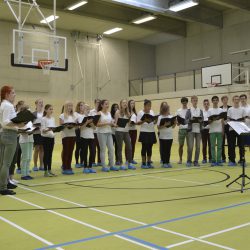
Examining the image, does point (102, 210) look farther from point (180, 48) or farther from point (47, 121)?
point (180, 48)

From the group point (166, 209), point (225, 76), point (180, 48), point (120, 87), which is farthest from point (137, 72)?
point (166, 209)

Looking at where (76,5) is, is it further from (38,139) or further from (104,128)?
(104,128)

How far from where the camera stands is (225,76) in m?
17.1

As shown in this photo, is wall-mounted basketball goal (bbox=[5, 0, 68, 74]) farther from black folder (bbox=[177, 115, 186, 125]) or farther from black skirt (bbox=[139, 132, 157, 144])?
black folder (bbox=[177, 115, 186, 125])

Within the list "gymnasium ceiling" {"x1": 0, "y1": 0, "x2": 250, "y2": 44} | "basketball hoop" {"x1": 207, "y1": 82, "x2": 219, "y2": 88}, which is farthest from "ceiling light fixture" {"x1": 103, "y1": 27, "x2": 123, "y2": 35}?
"basketball hoop" {"x1": 207, "y1": 82, "x2": 219, "y2": 88}

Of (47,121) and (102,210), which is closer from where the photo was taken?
(102,210)

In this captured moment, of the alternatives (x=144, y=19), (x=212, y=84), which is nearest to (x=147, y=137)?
A: (x=212, y=84)

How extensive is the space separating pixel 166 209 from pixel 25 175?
374 centimetres

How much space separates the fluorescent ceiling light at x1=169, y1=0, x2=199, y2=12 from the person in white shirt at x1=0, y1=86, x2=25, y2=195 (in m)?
13.0

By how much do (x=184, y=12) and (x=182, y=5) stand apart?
143 cm

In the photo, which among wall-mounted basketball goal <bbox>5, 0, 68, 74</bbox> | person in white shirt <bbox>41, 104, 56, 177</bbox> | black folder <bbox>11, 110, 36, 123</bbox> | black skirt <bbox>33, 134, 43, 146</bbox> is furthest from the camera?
wall-mounted basketball goal <bbox>5, 0, 68, 74</bbox>

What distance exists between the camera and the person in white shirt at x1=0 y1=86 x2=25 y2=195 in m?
5.46

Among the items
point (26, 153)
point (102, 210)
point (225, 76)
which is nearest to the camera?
point (102, 210)

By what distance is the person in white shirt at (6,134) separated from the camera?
5457 millimetres
